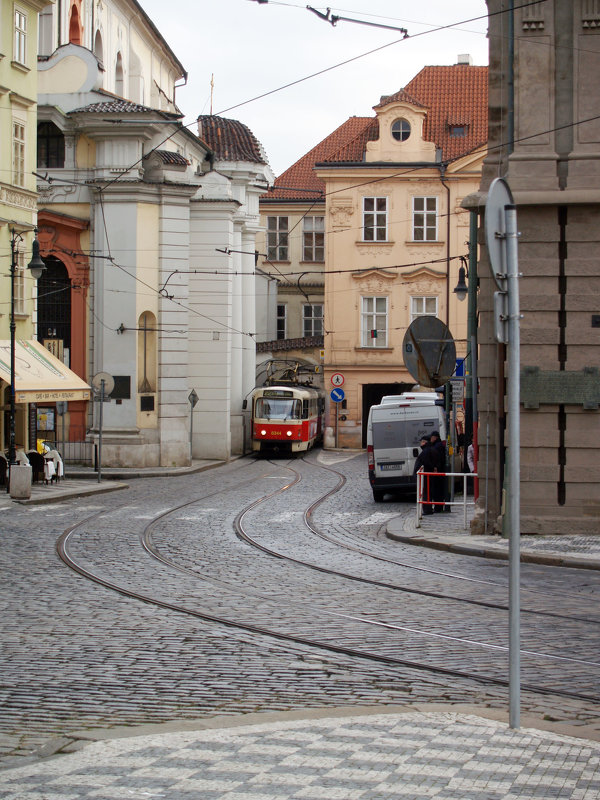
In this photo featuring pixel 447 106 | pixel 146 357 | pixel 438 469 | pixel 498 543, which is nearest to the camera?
pixel 498 543

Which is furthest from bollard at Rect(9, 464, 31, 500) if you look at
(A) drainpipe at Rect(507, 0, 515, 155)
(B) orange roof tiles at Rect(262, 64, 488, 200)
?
(B) orange roof tiles at Rect(262, 64, 488, 200)

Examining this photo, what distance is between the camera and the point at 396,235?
177ft

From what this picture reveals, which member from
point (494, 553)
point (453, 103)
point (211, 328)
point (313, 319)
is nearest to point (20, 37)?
point (211, 328)

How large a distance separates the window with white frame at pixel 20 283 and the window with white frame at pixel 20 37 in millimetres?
5319

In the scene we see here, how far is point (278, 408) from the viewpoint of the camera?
47.9 m

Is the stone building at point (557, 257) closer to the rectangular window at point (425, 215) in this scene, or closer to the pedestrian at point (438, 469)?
the pedestrian at point (438, 469)

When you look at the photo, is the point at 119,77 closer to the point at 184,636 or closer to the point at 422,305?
the point at 422,305

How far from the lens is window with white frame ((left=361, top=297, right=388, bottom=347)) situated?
178 feet

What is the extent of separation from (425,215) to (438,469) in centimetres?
3213

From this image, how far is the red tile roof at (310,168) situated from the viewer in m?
65.5

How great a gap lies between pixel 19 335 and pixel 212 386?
1318cm

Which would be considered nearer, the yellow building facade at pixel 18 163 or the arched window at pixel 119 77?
the yellow building facade at pixel 18 163

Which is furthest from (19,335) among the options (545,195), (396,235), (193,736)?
(193,736)

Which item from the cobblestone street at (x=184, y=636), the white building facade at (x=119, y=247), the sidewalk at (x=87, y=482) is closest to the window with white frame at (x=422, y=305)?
the sidewalk at (x=87, y=482)
